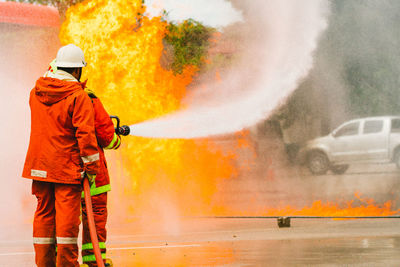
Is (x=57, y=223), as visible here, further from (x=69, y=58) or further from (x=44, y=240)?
(x=69, y=58)

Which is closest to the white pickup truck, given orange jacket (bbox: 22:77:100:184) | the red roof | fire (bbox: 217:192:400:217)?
fire (bbox: 217:192:400:217)

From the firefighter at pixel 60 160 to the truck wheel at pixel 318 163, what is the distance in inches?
343

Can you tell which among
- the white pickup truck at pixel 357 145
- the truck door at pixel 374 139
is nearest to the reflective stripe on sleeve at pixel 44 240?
the white pickup truck at pixel 357 145

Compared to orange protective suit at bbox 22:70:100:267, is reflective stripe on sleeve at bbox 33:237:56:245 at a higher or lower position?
lower

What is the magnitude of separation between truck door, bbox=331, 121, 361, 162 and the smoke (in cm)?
174

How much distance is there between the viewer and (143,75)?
1134 cm

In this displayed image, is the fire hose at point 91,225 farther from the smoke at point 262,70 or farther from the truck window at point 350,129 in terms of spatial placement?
the truck window at point 350,129

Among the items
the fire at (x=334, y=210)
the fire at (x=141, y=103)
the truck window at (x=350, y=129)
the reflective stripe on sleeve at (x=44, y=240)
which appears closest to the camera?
the reflective stripe on sleeve at (x=44, y=240)

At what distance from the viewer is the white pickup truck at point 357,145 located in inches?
489

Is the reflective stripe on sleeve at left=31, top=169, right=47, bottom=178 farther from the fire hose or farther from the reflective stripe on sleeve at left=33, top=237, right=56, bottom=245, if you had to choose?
the reflective stripe on sleeve at left=33, top=237, right=56, bottom=245

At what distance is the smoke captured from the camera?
11.6 meters

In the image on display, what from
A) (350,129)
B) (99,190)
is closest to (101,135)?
(99,190)

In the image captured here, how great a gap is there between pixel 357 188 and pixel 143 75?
157 inches

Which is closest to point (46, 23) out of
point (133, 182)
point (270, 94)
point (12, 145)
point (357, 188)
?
point (12, 145)
